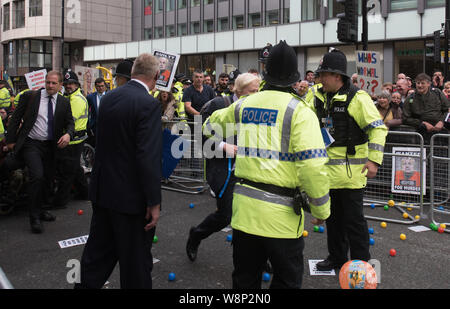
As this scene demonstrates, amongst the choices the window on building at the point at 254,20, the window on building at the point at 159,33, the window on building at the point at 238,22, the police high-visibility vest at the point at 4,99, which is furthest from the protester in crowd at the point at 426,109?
the window on building at the point at 159,33

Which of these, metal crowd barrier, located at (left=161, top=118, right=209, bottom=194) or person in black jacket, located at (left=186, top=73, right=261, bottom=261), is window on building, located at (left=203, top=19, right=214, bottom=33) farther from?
person in black jacket, located at (left=186, top=73, right=261, bottom=261)

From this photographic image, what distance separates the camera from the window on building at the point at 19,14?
49531 millimetres

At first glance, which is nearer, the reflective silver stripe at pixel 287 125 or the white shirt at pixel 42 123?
the reflective silver stripe at pixel 287 125

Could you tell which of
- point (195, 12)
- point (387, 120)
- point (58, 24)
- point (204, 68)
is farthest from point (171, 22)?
point (387, 120)

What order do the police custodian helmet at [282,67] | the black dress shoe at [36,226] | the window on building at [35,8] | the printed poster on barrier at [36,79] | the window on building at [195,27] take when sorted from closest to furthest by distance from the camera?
1. the police custodian helmet at [282,67]
2. the black dress shoe at [36,226]
3. the printed poster on barrier at [36,79]
4. the window on building at [195,27]
5. the window on building at [35,8]

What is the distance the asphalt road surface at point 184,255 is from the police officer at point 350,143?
64 cm

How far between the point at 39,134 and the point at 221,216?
328cm

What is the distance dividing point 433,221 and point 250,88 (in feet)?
13.3

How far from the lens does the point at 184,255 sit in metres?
5.27

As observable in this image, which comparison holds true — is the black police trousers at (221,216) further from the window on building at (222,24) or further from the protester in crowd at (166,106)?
the window on building at (222,24)

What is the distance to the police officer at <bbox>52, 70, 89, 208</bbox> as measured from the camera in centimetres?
739

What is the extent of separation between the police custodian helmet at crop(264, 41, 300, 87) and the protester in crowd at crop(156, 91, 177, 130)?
20.2ft

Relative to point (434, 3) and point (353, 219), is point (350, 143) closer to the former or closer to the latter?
point (353, 219)

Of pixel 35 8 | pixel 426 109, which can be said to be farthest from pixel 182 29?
pixel 426 109
